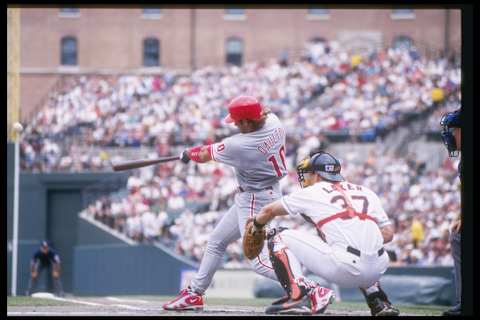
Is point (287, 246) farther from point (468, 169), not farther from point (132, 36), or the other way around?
point (132, 36)

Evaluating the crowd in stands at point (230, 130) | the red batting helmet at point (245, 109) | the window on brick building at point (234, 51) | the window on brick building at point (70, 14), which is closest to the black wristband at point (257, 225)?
the red batting helmet at point (245, 109)

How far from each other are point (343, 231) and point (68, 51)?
44488mm

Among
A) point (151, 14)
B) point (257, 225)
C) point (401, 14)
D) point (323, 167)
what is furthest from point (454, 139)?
point (151, 14)

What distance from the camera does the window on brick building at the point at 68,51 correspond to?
50094mm

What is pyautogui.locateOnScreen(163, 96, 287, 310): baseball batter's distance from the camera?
8.05 m

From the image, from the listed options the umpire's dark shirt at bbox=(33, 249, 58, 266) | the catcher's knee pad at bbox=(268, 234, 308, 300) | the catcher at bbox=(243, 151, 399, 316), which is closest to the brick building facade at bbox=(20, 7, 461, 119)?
the umpire's dark shirt at bbox=(33, 249, 58, 266)

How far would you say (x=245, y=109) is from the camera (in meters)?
7.98

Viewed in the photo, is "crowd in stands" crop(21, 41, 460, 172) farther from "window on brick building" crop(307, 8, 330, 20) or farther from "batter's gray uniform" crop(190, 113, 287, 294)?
"batter's gray uniform" crop(190, 113, 287, 294)

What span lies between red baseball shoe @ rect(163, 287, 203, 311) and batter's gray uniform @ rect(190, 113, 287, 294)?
62 mm

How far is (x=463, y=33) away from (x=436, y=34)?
43.5 meters

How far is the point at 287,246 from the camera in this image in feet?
24.5

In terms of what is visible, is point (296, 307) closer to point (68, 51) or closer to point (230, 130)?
point (230, 130)

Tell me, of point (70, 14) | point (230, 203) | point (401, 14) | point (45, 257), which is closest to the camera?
point (45, 257)

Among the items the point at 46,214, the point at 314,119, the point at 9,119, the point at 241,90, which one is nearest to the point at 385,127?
the point at 314,119
